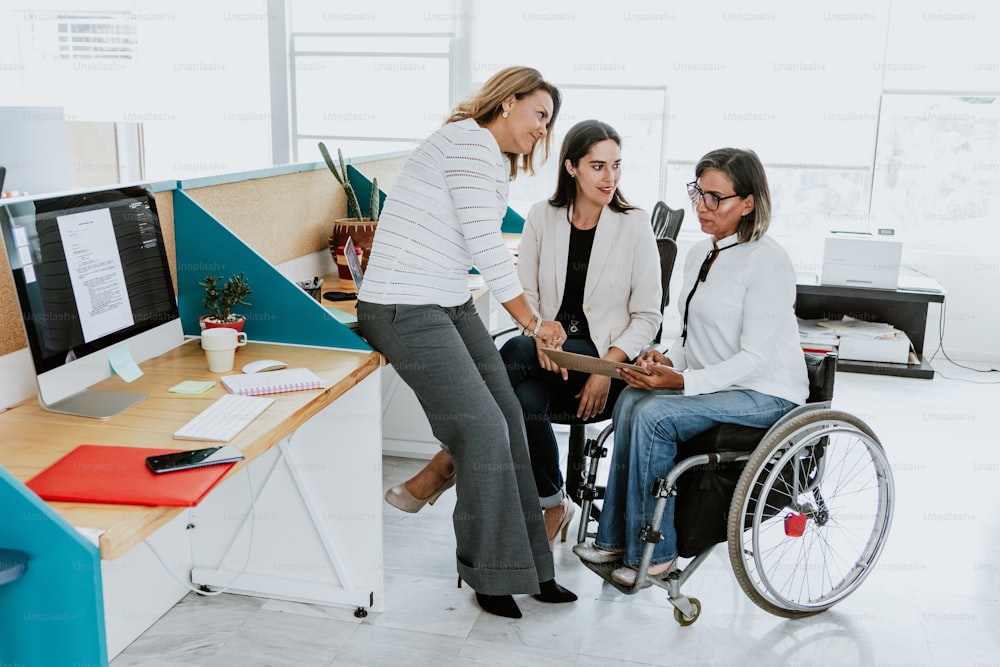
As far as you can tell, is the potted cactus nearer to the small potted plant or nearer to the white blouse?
the small potted plant

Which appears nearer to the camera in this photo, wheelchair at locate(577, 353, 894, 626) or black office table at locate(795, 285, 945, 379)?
wheelchair at locate(577, 353, 894, 626)

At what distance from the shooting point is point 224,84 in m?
5.77

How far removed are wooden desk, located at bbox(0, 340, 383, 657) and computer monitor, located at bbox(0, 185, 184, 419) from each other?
0.10 meters

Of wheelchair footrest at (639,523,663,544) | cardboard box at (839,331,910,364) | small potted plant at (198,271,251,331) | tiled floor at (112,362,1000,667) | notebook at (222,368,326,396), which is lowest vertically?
tiled floor at (112,362,1000,667)

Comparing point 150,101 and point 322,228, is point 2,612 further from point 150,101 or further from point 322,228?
point 150,101

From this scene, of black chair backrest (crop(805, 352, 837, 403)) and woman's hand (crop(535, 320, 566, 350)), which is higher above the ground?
woman's hand (crop(535, 320, 566, 350))

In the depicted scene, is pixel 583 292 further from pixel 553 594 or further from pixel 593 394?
pixel 553 594

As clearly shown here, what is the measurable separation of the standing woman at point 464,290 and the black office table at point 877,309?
105 inches

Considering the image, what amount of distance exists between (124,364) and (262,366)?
0.96ft

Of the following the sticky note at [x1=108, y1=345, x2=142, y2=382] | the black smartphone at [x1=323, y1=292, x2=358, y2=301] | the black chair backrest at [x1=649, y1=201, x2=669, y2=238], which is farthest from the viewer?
the black chair backrest at [x1=649, y1=201, x2=669, y2=238]

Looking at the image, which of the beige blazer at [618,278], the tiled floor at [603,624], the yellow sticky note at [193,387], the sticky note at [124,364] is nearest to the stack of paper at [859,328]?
the tiled floor at [603,624]

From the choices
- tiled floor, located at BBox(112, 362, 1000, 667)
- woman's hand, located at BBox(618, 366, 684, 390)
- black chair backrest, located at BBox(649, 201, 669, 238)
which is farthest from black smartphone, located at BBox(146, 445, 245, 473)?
black chair backrest, located at BBox(649, 201, 669, 238)

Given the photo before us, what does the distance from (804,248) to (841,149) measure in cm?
55

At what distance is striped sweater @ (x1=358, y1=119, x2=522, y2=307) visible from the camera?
6.83ft
